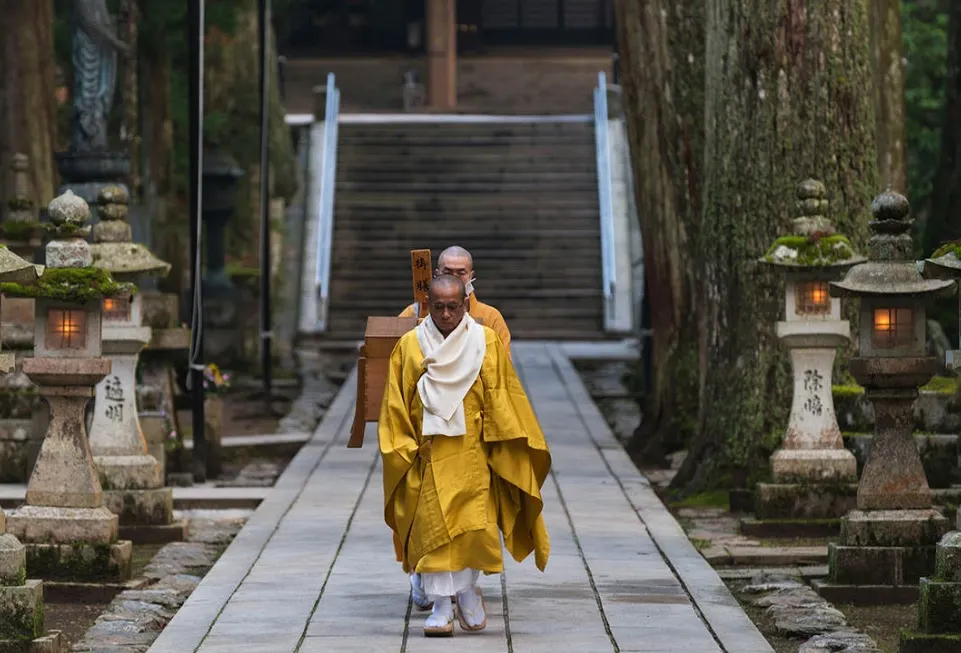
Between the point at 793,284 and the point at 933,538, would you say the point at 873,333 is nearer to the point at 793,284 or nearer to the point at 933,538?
the point at 933,538

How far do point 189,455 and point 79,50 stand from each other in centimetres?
442

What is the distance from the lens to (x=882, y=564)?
430 inches

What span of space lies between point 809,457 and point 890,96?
7.56 metres

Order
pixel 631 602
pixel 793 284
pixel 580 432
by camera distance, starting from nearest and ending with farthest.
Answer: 1. pixel 631 602
2. pixel 793 284
3. pixel 580 432

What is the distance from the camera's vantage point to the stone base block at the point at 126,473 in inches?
506

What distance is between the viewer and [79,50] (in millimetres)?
18766

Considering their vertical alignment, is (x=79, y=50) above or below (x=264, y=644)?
above

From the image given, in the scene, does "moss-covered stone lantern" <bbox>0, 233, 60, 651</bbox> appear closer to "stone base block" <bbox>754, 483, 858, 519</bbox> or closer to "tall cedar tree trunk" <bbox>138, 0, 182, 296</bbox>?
"stone base block" <bbox>754, 483, 858, 519</bbox>

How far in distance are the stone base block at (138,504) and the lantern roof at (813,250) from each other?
3765 millimetres

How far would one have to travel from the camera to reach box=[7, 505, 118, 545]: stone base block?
1114 centimetres

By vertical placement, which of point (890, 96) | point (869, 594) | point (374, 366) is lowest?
point (869, 594)

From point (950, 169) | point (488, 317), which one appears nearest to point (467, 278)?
point (488, 317)

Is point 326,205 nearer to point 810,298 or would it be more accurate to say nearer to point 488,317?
point 810,298

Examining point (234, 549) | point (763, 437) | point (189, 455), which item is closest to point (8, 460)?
point (189, 455)
